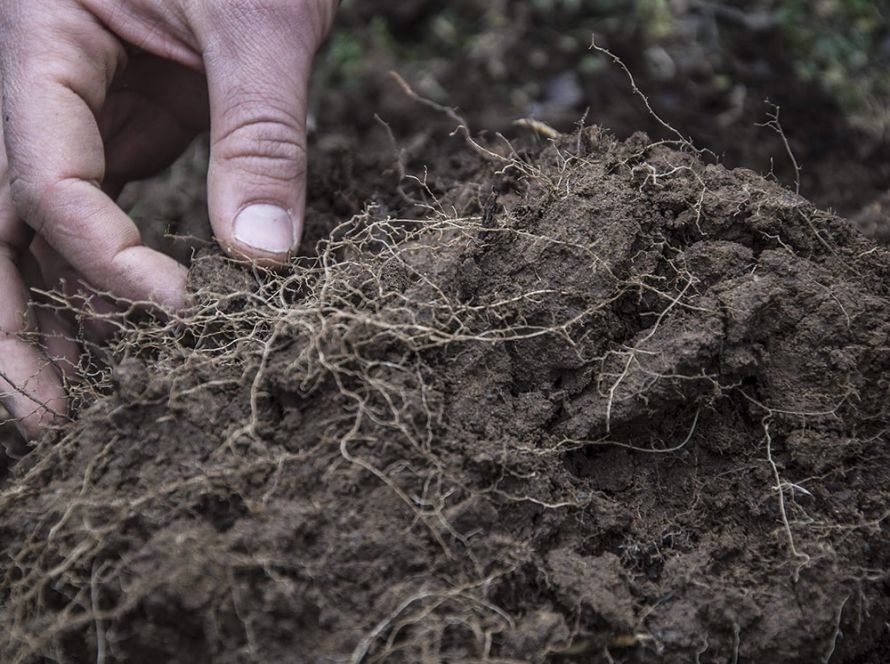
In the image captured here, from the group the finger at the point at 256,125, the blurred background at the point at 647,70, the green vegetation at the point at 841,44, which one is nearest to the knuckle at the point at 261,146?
the finger at the point at 256,125

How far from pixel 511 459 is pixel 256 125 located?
3.51 feet

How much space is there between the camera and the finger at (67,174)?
1.91 meters

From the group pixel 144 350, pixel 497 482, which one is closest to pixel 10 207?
pixel 144 350

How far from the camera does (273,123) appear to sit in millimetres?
1969

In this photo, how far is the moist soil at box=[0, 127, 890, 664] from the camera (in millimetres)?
1227

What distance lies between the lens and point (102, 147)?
2.06 meters

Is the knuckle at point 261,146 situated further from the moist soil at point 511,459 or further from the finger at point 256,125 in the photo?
the moist soil at point 511,459

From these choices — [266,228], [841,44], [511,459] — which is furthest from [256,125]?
[841,44]

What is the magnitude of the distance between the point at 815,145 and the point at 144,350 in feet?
7.86

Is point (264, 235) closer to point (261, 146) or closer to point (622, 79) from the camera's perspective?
point (261, 146)

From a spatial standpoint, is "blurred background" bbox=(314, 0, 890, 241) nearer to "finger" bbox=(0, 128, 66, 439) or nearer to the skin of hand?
the skin of hand

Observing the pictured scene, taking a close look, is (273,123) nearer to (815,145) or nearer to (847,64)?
(815,145)

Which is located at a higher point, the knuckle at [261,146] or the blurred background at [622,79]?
the knuckle at [261,146]

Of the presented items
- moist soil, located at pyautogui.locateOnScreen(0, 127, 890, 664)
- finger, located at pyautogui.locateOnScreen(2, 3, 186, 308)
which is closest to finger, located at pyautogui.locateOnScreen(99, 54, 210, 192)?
finger, located at pyautogui.locateOnScreen(2, 3, 186, 308)
